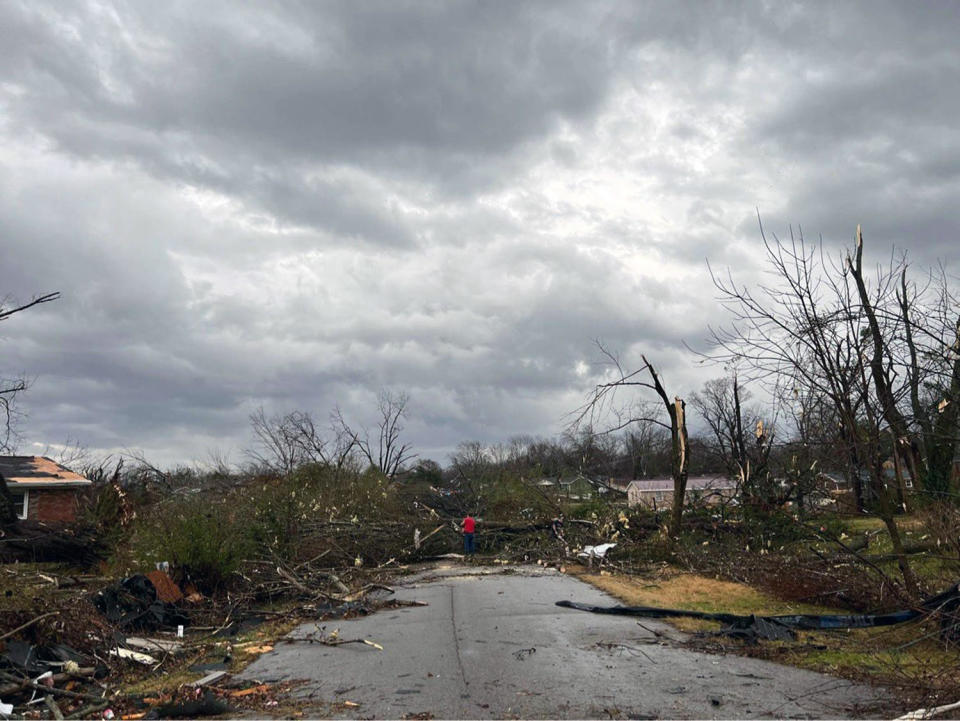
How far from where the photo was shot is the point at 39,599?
32.1 feet

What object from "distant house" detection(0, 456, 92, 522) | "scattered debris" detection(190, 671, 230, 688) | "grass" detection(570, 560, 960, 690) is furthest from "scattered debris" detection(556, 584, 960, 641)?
"distant house" detection(0, 456, 92, 522)

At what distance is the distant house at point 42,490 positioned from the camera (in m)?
34.4

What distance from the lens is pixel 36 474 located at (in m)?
36.6

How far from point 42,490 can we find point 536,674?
110 ft

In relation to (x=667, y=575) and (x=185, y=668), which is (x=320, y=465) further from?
(x=185, y=668)

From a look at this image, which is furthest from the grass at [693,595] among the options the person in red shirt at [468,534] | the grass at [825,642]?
the person in red shirt at [468,534]

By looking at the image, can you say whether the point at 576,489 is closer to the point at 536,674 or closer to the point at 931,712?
the point at 536,674

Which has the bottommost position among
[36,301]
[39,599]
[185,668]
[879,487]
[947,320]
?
[185,668]

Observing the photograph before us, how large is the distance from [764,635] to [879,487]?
2.33m

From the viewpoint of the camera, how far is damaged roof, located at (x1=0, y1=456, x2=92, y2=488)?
114ft

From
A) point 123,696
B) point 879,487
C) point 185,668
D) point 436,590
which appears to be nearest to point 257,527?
point 436,590

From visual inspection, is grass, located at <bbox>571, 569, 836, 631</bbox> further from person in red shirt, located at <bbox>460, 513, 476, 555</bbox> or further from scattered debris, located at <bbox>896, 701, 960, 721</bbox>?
person in red shirt, located at <bbox>460, 513, 476, 555</bbox>

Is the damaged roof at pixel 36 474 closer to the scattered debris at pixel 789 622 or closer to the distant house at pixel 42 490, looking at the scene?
the distant house at pixel 42 490

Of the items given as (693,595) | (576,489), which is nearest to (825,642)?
(693,595)
